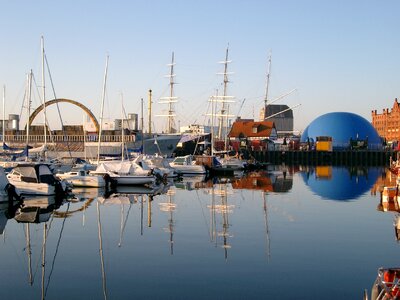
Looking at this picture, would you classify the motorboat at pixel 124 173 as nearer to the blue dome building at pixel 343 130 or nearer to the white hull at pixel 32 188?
the white hull at pixel 32 188

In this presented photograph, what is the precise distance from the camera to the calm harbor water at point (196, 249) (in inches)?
756

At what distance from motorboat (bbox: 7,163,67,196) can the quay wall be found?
251 feet

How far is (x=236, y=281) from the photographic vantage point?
19.9 metres

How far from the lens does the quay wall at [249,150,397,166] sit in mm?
116562

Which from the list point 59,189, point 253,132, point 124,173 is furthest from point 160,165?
point 253,132

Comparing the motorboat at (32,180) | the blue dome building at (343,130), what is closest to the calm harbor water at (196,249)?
the motorboat at (32,180)

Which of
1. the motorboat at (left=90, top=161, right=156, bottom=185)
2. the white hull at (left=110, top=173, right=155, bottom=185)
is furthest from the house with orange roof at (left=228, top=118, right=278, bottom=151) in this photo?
the white hull at (left=110, top=173, right=155, bottom=185)

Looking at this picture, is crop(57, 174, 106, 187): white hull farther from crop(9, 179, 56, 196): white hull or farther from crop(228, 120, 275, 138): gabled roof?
crop(228, 120, 275, 138): gabled roof

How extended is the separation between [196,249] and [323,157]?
9711cm

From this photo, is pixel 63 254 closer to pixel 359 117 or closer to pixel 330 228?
pixel 330 228

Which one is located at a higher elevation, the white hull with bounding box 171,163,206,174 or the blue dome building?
the blue dome building

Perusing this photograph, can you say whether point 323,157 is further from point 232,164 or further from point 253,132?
point 232,164

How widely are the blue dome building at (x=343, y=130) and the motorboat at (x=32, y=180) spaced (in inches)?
4021

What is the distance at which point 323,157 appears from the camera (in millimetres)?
119000
